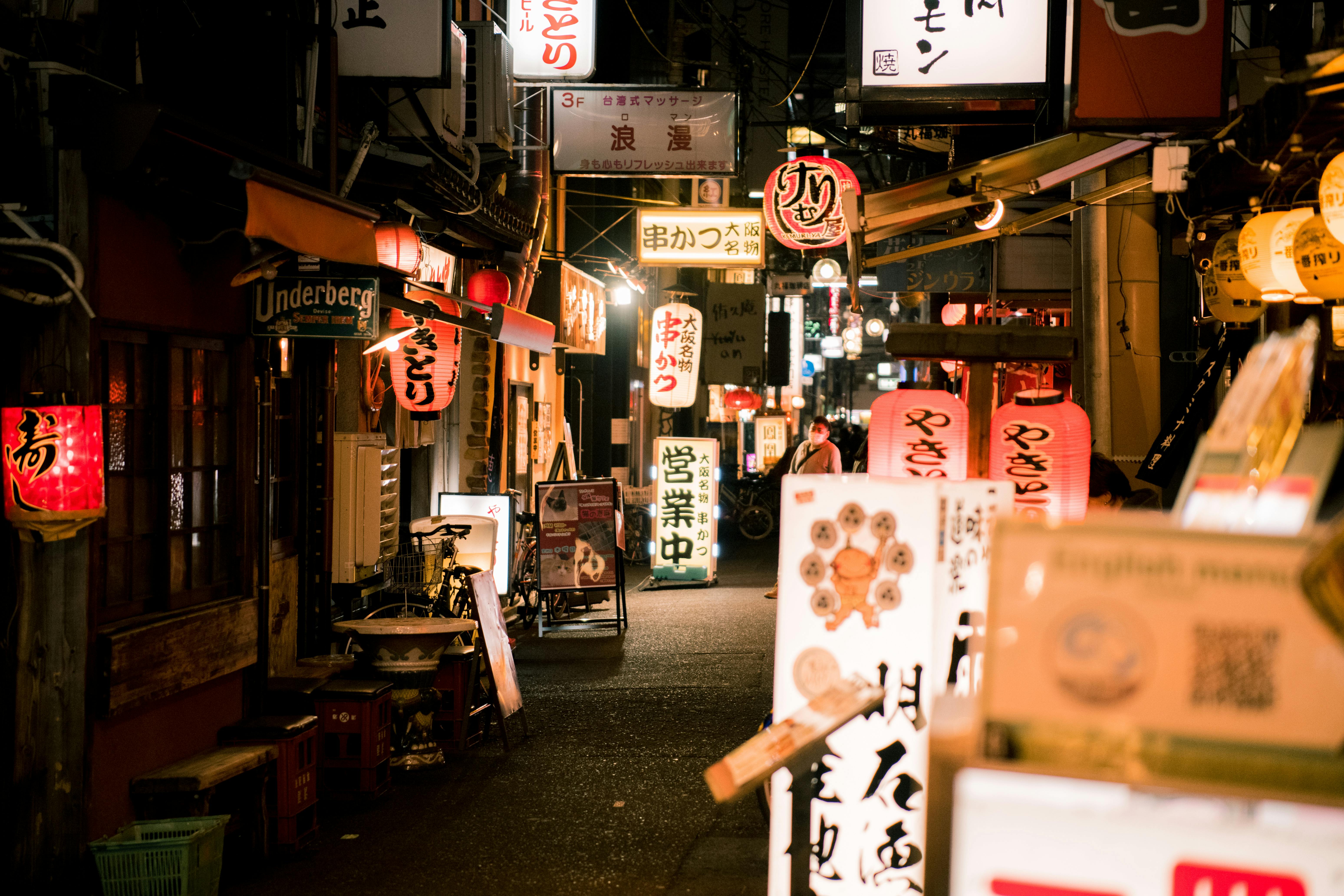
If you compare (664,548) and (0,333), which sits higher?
(0,333)

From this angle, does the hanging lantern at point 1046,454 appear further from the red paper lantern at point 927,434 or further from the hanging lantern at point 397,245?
the hanging lantern at point 397,245

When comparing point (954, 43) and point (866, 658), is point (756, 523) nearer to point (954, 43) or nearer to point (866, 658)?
point (954, 43)

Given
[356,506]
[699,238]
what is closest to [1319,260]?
[356,506]

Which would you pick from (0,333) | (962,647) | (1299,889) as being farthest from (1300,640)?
(0,333)

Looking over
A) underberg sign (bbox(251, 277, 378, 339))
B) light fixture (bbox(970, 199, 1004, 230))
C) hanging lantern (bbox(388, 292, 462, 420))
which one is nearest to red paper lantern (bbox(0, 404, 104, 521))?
underberg sign (bbox(251, 277, 378, 339))

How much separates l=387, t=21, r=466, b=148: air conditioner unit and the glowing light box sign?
9.99 meters

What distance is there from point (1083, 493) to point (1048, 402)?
70cm

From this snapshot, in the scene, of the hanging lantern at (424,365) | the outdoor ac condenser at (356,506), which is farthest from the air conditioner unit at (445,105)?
the outdoor ac condenser at (356,506)

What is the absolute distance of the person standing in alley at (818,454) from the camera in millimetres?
17109

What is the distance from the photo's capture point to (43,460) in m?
6.28

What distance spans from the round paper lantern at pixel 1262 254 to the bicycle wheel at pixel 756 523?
21.9 m

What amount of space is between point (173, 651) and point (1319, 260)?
837 centimetres

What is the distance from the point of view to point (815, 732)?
337 cm

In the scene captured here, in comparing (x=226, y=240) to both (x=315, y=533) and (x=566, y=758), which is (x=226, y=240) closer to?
(x=315, y=533)
